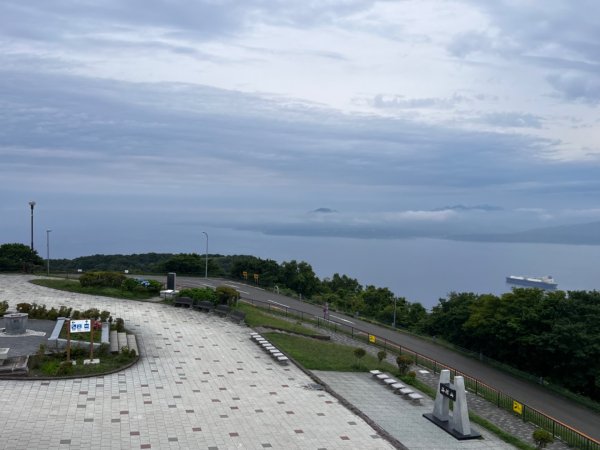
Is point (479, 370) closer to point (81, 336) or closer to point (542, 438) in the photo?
point (542, 438)

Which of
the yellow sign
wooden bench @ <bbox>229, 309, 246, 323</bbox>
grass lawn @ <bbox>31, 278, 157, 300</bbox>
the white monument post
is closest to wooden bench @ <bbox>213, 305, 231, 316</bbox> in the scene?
wooden bench @ <bbox>229, 309, 246, 323</bbox>

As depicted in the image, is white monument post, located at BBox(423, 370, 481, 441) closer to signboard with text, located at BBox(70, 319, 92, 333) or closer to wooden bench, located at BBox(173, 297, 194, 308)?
signboard with text, located at BBox(70, 319, 92, 333)

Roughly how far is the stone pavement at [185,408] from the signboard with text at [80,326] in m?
2.09

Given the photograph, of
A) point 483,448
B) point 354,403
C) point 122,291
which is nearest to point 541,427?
point 483,448

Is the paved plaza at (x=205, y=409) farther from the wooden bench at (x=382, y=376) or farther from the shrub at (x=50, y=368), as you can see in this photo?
the shrub at (x=50, y=368)

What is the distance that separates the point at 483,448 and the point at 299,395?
5866mm

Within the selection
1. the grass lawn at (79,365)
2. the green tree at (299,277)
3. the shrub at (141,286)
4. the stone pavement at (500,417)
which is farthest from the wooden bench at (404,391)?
the green tree at (299,277)

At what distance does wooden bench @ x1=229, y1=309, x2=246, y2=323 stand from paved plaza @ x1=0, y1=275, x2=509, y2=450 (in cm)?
611

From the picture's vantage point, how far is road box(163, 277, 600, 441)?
2323 cm

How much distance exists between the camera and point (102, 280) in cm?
3594

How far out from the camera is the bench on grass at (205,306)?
32.5 m

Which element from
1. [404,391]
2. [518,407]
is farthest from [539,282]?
[404,391]

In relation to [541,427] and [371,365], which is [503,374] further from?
[541,427]

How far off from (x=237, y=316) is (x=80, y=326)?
1145 centimetres
